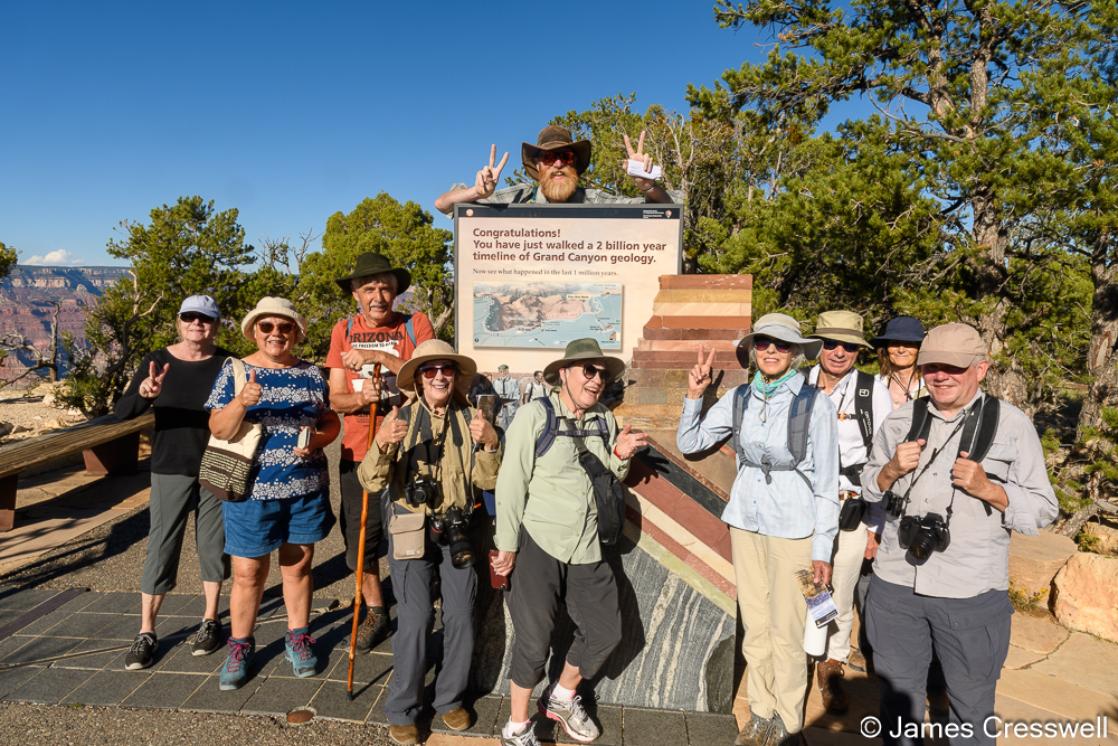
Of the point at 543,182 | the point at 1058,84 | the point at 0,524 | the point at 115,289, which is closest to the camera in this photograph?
the point at 543,182

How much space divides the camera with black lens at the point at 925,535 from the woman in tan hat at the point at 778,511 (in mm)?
304

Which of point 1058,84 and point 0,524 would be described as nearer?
point 1058,84

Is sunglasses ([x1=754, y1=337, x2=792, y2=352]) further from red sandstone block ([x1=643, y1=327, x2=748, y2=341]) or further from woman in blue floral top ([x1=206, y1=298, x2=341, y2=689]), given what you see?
woman in blue floral top ([x1=206, y1=298, x2=341, y2=689])

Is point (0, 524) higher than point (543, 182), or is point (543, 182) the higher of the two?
point (543, 182)

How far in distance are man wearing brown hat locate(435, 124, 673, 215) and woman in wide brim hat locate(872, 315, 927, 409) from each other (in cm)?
164

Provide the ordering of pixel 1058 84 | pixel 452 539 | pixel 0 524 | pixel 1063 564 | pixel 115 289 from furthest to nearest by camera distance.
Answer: pixel 115 289 → pixel 0 524 → pixel 1058 84 → pixel 1063 564 → pixel 452 539

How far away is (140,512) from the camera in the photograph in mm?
6711

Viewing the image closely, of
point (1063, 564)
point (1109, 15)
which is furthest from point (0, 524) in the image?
point (1109, 15)

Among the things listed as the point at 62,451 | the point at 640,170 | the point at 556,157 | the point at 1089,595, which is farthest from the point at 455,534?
the point at 62,451

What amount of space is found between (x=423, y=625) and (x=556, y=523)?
2.56ft

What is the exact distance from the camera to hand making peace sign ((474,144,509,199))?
412 centimetres

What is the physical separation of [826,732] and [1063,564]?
285 cm

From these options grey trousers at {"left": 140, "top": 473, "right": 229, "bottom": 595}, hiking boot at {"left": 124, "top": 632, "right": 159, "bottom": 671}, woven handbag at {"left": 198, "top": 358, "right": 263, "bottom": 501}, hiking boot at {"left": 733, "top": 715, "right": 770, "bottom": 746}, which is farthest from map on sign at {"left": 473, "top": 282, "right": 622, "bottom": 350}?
hiking boot at {"left": 124, "top": 632, "right": 159, "bottom": 671}

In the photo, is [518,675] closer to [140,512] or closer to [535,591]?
[535,591]
